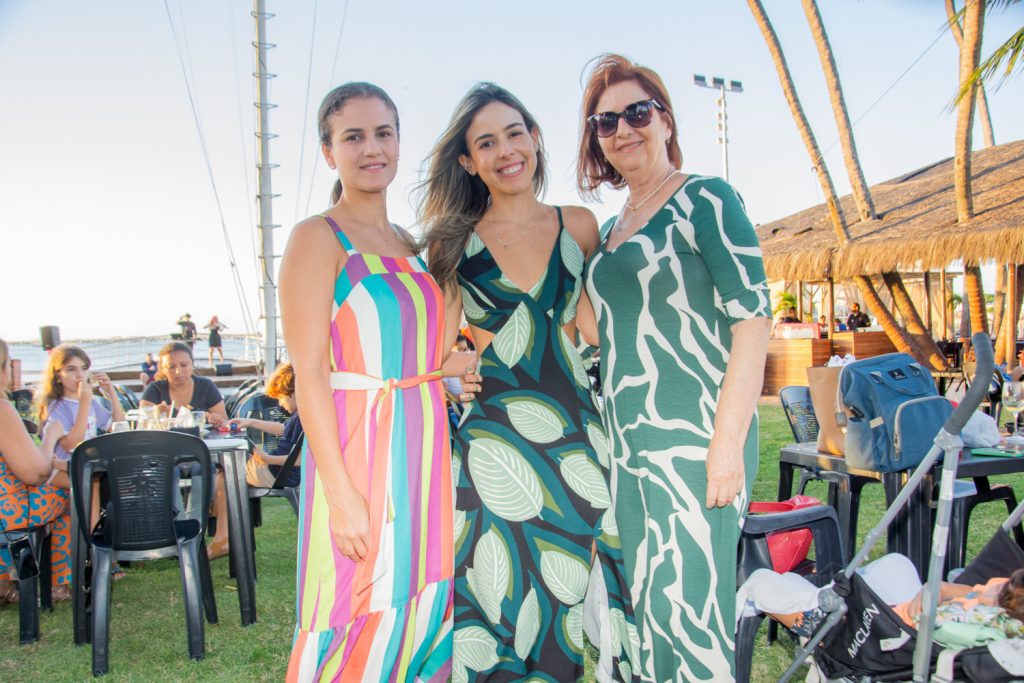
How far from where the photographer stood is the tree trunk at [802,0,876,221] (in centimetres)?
1316

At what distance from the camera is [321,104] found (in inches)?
82.9

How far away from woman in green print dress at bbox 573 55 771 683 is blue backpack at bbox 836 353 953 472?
1.83m

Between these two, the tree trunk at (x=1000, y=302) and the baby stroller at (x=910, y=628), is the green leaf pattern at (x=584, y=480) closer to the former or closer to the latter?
the baby stroller at (x=910, y=628)


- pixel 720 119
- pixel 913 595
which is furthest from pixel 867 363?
pixel 720 119

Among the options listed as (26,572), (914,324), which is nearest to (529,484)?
(26,572)

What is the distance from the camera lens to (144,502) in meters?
3.84

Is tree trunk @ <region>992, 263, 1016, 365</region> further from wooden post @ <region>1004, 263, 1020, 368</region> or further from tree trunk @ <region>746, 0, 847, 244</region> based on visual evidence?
tree trunk @ <region>746, 0, 847, 244</region>

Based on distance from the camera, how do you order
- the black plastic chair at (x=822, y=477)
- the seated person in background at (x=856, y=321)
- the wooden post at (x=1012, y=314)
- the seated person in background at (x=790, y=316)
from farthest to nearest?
the seated person in background at (x=856, y=321) → the seated person in background at (x=790, y=316) → the wooden post at (x=1012, y=314) → the black plastic chair at (x=822, y=477)

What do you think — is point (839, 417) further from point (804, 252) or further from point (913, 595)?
point (804, 252)

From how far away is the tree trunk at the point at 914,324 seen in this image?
1337 centimetres

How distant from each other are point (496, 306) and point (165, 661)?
9.29 ft

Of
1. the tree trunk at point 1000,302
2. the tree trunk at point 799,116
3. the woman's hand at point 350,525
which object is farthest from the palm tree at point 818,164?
the woman's hand at point 350,525

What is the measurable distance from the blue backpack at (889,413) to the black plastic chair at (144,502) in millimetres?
3174

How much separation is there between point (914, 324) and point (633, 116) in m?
13.4
